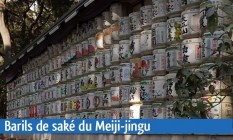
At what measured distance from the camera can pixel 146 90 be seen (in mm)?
6910

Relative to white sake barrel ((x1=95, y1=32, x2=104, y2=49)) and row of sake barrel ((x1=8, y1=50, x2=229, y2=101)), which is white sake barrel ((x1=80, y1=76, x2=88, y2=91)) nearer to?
row of sake barrel ((x1=8, y1=50, x2=229, y2=101))

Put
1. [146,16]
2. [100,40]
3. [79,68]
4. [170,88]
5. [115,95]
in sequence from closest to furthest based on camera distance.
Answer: [170,88], [146,16], [115,95], [100,40], [79,68]

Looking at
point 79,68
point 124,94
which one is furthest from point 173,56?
point 79,68

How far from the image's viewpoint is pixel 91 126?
16.8 ft

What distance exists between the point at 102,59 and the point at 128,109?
1639 millimetres

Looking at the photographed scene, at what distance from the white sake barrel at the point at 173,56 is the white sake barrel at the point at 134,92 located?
1045mm

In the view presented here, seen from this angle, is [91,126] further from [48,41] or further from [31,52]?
[31,52]

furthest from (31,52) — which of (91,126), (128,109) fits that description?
(91,126)

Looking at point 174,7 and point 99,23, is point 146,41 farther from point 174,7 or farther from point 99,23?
point 99,23

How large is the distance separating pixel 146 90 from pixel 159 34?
961 mm

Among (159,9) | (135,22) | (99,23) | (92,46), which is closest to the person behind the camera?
(159,9)

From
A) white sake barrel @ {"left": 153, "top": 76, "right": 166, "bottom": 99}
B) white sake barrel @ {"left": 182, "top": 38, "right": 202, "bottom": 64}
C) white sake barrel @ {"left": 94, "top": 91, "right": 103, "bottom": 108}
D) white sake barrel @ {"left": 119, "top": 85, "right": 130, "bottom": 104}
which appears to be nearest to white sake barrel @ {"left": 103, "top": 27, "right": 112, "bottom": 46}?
white sake barrel @ {"left": 94, "top": 91, "right": 103, "bottom": 108}

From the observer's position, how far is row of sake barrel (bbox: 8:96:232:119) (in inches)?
205

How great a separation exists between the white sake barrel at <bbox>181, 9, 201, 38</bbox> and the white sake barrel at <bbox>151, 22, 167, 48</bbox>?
688 millimetres
